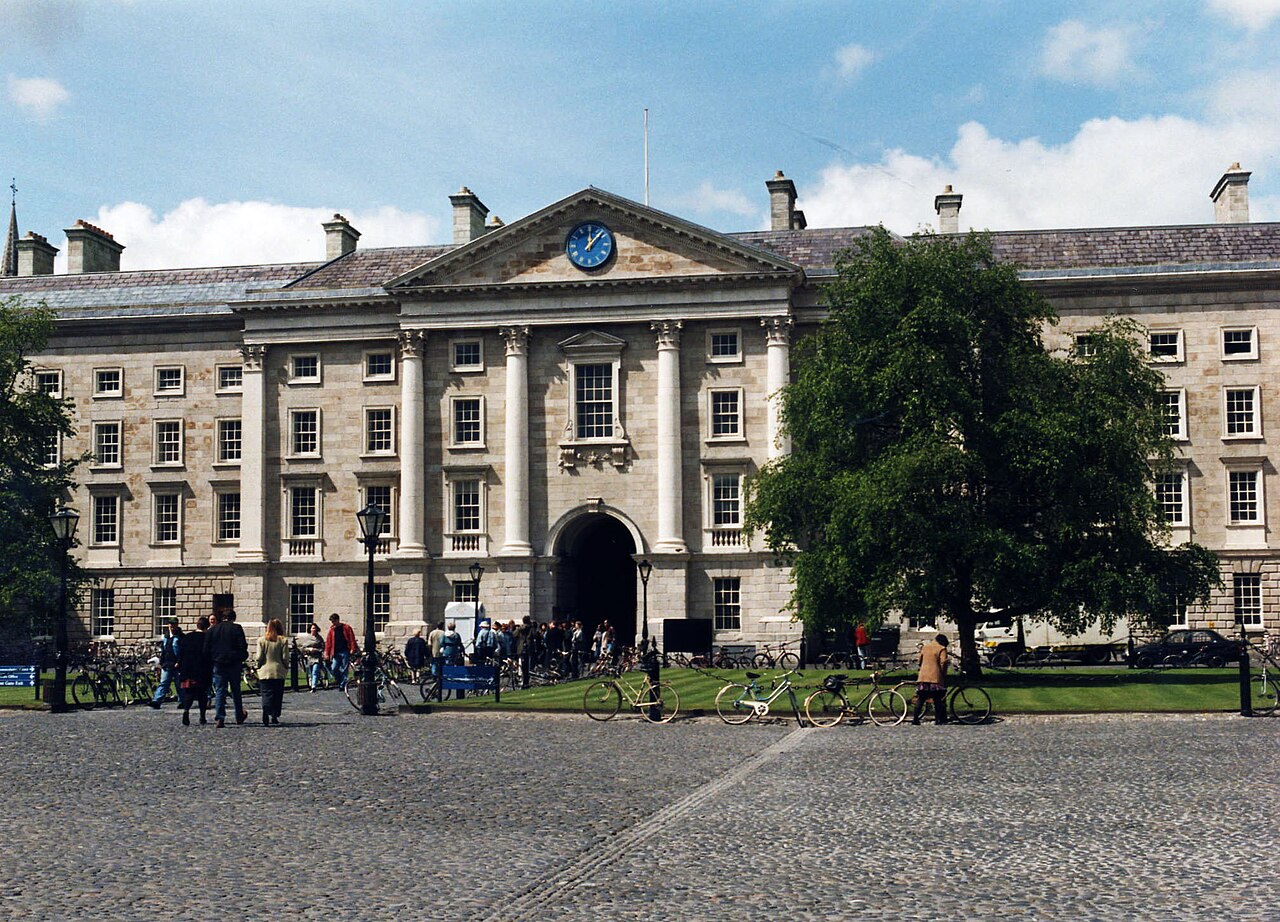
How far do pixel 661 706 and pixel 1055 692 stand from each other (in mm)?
10230

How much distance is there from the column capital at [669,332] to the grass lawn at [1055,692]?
54.1ft

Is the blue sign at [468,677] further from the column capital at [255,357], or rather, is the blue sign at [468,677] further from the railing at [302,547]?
the column capital at [255,357]

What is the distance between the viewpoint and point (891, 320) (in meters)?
40.9

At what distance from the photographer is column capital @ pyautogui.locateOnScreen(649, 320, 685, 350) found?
184ft

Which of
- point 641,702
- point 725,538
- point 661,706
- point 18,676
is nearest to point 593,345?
point 725,538

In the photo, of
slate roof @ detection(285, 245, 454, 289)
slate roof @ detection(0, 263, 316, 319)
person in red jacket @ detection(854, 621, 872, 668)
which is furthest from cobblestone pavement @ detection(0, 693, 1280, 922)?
slate roof @ detection(0, 263, 316, 319)

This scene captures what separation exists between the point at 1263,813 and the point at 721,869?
624 cm

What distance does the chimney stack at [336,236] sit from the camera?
Answer: 213 ft

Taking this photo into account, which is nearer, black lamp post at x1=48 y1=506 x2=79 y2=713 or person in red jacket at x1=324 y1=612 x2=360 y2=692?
black lamp post at x1=48 y1=506 x2=79 y2=713

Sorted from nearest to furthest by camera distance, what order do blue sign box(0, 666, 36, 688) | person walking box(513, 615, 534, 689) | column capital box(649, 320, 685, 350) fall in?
blue sign box(0, 666, 36, 688) < person walking box(513, 615, 534, 689) < column capital box(649, 320, 685, 350)

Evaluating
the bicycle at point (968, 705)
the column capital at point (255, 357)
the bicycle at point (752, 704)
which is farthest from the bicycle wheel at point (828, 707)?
the column capital at point (255, 357)

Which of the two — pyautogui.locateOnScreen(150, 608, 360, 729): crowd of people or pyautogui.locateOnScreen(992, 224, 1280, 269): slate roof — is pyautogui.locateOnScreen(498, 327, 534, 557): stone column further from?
pyautogui.locateOnScreen(150, 608, 360, 729): crowd of people

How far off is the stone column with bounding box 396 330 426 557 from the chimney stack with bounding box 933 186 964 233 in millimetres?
21507

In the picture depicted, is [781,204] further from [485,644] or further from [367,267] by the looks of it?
[485,644]
